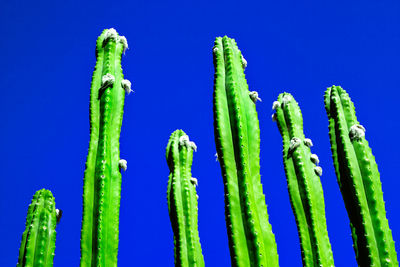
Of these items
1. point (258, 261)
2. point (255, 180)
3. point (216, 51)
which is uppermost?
point (216, 51)

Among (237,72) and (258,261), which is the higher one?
(237,72)

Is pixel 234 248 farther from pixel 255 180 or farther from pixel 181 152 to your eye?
pixel 181 152

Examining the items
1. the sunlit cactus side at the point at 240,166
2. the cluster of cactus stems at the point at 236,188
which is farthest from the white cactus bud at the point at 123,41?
the sunlit cactus side at the point at 240,166

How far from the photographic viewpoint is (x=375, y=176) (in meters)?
3.67

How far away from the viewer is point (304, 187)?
13.6 feet

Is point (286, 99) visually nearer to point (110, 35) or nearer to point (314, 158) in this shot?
point (314, 158)

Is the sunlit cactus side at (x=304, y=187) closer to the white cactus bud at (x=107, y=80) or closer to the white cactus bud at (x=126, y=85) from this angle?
the white cactus bud at (x=126, y=85)

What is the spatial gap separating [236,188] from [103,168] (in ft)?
3.62

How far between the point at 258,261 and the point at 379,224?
3.45ft

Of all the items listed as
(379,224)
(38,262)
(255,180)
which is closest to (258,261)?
(255,180)

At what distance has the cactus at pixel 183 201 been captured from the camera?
424 centimetres

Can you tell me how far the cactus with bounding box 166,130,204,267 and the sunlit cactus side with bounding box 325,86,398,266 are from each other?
1517mm

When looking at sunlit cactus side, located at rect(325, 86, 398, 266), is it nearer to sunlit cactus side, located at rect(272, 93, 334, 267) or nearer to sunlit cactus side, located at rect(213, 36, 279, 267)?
sunlit cactus side, located at rect(272, 93, 334, 267)

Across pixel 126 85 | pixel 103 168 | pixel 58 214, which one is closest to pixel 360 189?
pixel 103 168
